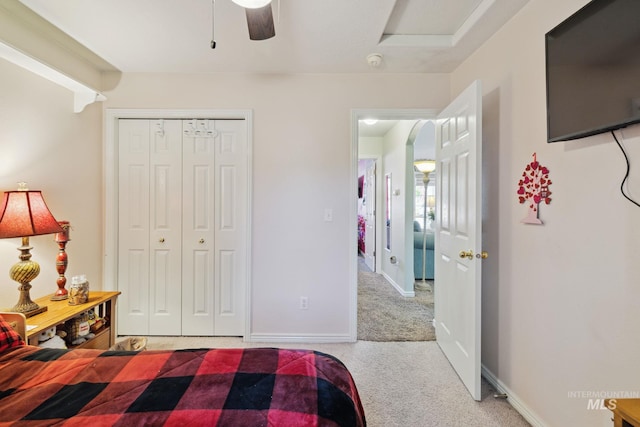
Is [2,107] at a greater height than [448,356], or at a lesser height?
greater

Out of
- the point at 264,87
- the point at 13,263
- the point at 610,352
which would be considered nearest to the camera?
the point at 610,352

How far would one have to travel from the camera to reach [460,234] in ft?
6.33

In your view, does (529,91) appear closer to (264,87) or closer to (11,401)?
(264,87)

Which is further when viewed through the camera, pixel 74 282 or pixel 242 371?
pixel 74 282

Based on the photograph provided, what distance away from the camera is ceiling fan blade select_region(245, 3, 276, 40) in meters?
1.22

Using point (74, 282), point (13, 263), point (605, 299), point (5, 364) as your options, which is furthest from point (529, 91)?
point (13, 263)

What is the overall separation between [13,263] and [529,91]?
3365mm

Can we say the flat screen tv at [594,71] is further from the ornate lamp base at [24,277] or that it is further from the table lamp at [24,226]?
the ornate lamp base at [24,277]

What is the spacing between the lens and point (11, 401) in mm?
856

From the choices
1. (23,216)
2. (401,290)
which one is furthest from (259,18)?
(401,290)

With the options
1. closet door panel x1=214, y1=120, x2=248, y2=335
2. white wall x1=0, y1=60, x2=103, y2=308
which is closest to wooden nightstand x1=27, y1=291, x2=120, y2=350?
white wall x1=0, y1=60, x2=103, y2=308

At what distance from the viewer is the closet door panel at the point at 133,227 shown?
2.49 meters

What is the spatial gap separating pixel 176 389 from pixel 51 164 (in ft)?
6.77

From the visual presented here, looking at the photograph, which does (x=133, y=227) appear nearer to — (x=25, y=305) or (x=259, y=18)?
(x=25, y=305)
